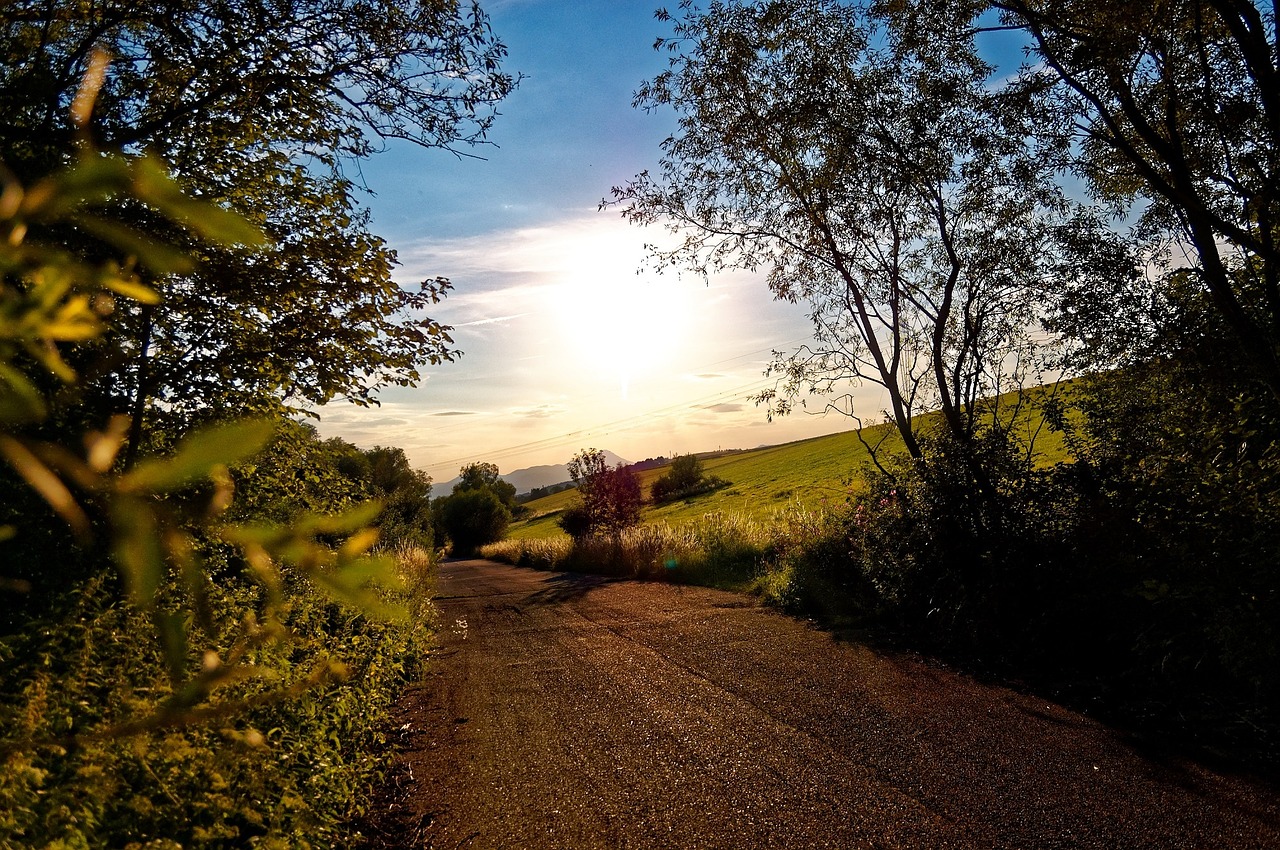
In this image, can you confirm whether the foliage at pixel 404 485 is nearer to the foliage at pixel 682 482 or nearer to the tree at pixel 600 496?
the tree at pixel 600 496

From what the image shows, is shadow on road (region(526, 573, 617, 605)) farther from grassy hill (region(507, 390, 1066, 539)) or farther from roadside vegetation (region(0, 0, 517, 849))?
grassy hill (region(507, 390, 1066, 539))

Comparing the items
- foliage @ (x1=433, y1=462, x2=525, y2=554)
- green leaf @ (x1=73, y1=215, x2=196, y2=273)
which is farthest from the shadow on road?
foliage @ (x1=433, y1=462, x2=525, y2=554)

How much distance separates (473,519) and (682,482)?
58.4 feet

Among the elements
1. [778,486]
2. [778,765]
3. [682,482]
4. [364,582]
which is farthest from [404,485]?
[364,582]

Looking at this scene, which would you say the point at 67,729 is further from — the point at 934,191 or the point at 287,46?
the point at 934,191

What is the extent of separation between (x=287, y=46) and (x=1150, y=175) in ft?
24.5

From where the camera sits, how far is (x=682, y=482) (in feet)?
182

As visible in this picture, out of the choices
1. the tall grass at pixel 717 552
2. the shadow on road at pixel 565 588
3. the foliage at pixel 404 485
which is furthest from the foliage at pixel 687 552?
the foliage at pixel 404 485

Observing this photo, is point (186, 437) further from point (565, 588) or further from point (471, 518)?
point (471, 518)

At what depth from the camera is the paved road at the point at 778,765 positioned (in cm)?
377

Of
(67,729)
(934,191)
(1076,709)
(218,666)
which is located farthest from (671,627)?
(218,666)

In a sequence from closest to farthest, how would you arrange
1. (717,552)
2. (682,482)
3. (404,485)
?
1. (717,552)
2. (404,485)
3. (682,482)

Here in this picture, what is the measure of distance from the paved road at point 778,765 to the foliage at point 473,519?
4633cm

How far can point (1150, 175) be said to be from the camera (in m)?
5.82
